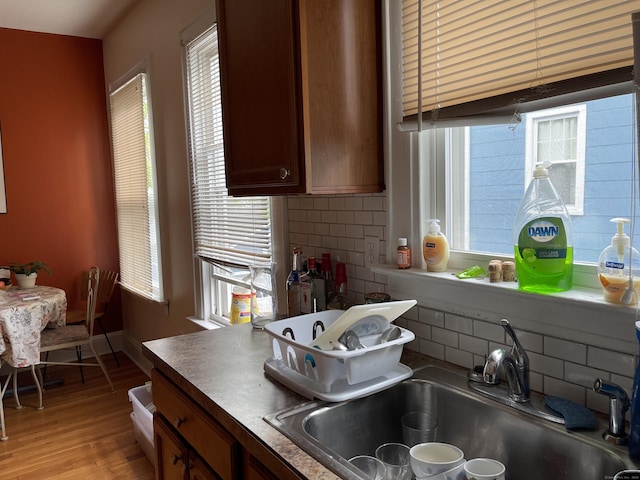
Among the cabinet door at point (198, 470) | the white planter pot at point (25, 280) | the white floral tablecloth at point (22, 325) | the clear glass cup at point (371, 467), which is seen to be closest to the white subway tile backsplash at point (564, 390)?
the clear glass cup at point (371, 467)

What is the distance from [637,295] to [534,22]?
68cm

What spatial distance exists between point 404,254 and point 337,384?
478 mm

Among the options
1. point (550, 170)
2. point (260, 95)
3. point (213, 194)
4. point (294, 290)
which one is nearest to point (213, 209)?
point (213, 194)

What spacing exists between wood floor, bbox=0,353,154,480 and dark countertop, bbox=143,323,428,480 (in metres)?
1.33

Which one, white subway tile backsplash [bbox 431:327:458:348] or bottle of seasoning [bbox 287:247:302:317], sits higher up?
bottle of seasoning [bbox 287:247:302:317]

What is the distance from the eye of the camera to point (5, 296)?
138 inches

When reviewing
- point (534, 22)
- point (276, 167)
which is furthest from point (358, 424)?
point (534, 22)

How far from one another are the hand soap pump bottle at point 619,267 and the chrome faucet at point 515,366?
0.73 ft

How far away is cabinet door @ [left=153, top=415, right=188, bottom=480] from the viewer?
5.20ft

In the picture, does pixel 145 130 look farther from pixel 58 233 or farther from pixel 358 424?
pixel 358 424

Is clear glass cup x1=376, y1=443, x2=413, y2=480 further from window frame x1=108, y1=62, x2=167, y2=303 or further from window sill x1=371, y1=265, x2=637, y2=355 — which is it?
window frame x1=108, y1=62, x2=167, y2=303

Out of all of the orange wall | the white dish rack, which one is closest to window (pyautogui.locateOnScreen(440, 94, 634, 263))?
the white dish rack

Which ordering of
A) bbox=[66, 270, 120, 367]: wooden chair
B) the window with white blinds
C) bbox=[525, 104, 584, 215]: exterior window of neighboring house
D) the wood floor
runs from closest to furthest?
bbox=[525, 104, 584, 215]: exterior window of neighboring house → the wood floor → the window with white blinds → bbox=[66, 270, 120, 367]: wooden chair

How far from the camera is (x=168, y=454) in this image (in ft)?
5.62
